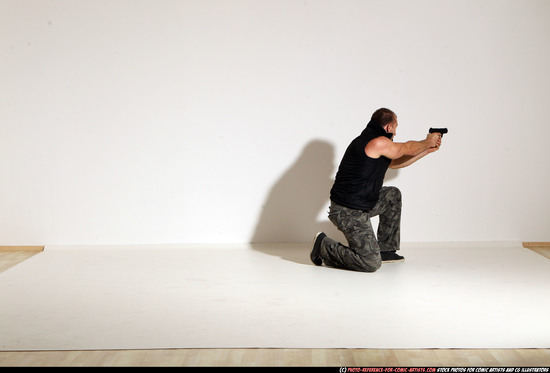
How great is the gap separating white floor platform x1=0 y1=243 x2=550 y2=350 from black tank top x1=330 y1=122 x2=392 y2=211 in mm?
432

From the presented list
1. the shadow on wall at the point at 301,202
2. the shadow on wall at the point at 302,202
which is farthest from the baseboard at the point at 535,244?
the shadow on wall at the point at 301,202

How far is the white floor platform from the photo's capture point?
2.96 meters

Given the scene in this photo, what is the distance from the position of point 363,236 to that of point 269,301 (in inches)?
35.9

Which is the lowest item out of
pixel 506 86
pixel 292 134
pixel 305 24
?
pixel 292 134

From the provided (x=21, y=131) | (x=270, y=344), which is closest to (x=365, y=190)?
(x=270, y=344)

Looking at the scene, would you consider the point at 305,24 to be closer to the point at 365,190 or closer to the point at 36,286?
the point at 365,190

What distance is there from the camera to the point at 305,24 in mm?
4945

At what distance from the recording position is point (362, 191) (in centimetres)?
432

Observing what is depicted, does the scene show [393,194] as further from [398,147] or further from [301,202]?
[301,202]

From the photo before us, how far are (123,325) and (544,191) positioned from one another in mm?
3200

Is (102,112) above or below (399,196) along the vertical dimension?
above

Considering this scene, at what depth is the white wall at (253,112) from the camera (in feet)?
16.2

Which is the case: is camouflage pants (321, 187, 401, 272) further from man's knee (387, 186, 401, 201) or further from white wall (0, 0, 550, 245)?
white wall (0, 0, 550, 245)

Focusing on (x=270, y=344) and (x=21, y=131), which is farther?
(x=21, y=131)
